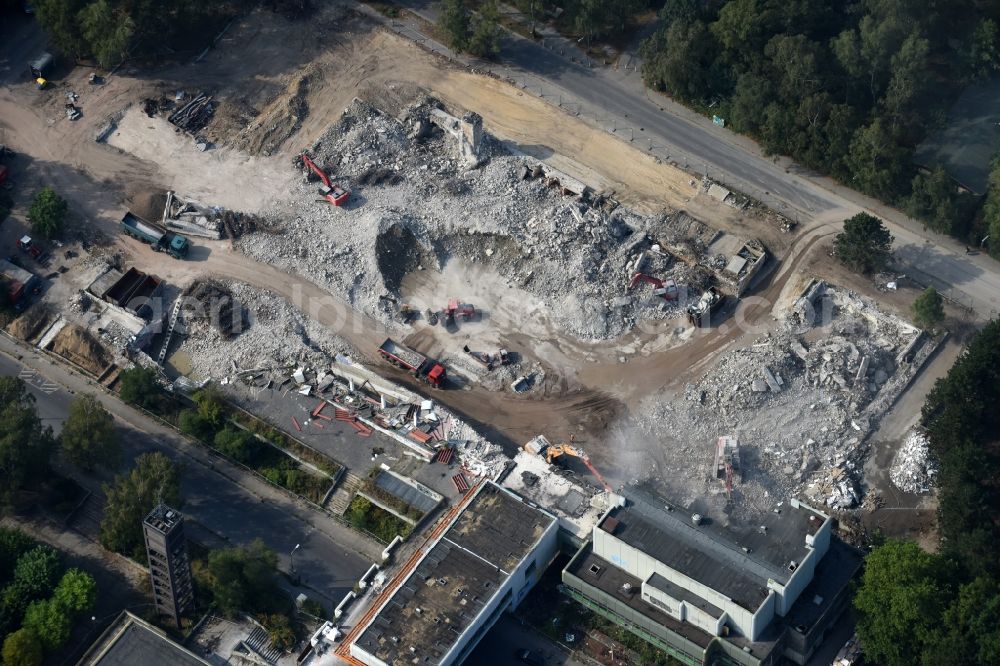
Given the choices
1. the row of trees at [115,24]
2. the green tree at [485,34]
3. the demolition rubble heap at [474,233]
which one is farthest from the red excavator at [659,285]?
the row of trees at [115,24]

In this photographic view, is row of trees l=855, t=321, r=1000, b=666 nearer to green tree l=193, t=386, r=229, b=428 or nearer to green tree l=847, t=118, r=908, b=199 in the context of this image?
green tree l=847, t=118, r=908, b=199

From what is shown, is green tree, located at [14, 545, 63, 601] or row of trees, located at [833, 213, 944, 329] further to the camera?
row of trees, located at [833, 213, 944, 329]

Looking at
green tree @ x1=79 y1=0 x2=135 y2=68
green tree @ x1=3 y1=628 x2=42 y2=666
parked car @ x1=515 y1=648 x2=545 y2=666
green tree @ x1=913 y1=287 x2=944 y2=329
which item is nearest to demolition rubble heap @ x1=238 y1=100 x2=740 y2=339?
green tree @ x1=913 y1=287 x2=944 y2=329

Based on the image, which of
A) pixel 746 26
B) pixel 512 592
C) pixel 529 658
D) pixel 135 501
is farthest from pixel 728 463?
pixel 746 26

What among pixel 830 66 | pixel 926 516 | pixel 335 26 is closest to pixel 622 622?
pixel 926 516

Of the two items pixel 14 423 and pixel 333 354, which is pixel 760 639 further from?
pixel 14 423

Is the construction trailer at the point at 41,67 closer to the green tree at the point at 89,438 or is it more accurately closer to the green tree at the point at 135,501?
the green tree at the point at 89,438
